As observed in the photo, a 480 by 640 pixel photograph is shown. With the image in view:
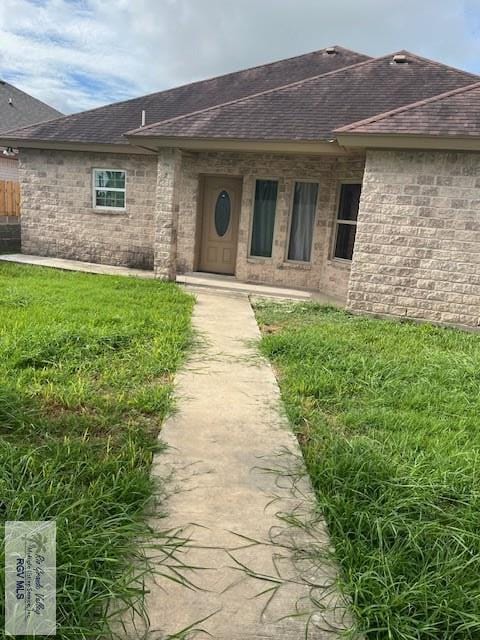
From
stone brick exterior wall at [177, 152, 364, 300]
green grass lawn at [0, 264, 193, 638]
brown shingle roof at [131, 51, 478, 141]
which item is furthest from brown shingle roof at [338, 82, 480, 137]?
green grass lawn at [0, 264, 193, 638]

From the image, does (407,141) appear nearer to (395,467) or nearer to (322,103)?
(322,103)

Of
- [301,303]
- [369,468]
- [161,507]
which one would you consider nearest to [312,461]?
[369,468]

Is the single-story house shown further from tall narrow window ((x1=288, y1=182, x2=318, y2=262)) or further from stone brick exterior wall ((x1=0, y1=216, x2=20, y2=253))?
stone brick exterior wall ((x1=0, y1=216, x2=20, y2=253))

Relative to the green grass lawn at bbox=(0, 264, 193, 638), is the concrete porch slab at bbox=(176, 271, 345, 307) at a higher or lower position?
lower

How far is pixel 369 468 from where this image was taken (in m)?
3.14

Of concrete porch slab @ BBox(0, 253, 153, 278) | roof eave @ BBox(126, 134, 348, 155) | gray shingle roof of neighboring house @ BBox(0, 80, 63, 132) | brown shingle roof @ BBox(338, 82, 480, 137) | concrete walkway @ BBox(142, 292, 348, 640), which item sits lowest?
concrete porch slab @ BBox(0, 253, 153, 278)

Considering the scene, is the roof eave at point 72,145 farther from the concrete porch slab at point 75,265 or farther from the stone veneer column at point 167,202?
the concrete porch slab at point 75,265

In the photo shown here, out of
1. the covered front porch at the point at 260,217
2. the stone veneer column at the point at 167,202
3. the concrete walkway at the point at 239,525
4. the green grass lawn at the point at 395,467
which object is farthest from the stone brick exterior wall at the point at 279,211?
the concrete walkway at the point at 239,525

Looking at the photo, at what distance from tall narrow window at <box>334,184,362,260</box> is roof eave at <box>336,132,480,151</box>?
6.31ft

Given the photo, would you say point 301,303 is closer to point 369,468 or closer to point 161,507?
point 369,468

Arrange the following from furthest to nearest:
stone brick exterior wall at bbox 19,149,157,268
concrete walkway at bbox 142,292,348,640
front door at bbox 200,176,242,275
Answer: stone brick exterior wall at bbox 19,149,157,268 < front door at bbox 200,176,242,275 < concrete walkway at bbox 142,292,348,640

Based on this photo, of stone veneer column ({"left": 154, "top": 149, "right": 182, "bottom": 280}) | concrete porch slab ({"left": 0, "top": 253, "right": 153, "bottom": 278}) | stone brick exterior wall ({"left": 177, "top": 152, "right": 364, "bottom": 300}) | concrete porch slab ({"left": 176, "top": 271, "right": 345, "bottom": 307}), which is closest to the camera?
stone veneer column ({"left": 154, "top": 149, "right": 182, "bottom": 280})

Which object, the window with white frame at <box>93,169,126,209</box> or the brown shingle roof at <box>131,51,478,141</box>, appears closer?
the brown shingle roof at <box>131,51,478,141</box>

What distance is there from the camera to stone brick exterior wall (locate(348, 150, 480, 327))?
7.84 m
